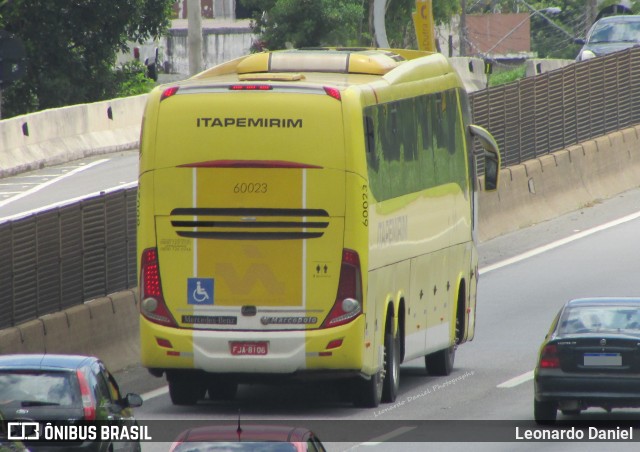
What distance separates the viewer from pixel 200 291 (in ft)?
60.1

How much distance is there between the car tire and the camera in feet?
58.3

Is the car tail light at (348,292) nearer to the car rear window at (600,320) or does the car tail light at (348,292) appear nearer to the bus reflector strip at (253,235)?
the bus reflector strip at (253,235)

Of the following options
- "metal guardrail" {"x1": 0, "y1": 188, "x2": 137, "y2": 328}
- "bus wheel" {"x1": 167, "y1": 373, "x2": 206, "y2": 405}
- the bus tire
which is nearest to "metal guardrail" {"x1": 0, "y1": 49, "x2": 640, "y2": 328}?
"metal guardrail" {"x1": 0, "y1": 188, "x2": 137, "y2": 328}

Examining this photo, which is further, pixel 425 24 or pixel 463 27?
pixel 463 27

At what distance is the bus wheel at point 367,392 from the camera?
19141mm

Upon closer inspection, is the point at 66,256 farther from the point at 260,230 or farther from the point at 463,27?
the point at 463,27

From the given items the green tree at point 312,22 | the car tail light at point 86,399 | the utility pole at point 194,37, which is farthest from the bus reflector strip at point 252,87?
the green tree at point 312,22

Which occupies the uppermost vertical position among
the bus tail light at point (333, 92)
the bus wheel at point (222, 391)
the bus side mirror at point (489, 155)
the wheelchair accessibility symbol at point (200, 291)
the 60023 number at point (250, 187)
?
the bus tail light at point (333, 92)

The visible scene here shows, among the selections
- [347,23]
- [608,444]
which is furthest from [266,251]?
[347,23]

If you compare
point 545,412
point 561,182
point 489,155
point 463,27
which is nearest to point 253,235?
point 545,412

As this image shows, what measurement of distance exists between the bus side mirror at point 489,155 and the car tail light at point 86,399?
10.8 m

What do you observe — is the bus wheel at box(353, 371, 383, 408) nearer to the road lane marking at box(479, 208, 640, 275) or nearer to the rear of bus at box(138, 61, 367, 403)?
the rear of bus at box(138, 61, 367, 403)

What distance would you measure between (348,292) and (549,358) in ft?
7.43

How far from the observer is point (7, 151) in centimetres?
3972
